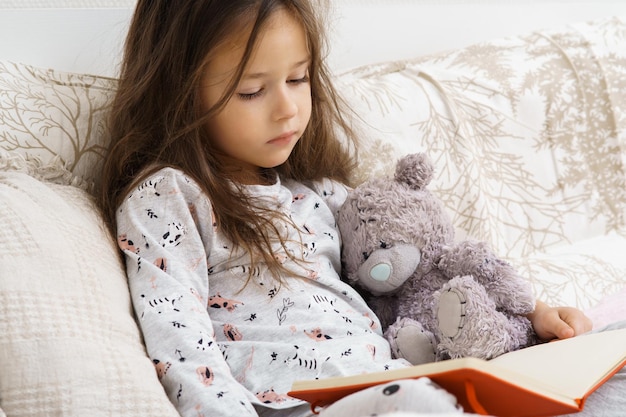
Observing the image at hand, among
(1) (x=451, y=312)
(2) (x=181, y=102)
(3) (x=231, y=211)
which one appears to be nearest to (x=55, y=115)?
(2) (x=181, y=102)

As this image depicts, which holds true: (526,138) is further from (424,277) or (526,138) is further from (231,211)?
(231,211)

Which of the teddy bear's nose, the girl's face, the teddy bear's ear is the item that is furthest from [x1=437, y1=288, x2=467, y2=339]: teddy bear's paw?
the girl's face

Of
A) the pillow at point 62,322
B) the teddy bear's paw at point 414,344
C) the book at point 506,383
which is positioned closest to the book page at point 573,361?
the book at point 506,383

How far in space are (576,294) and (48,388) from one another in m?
0.92

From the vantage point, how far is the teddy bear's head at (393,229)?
1129 mm

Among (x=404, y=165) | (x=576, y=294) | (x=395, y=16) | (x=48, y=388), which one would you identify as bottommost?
(x=576, y=294)

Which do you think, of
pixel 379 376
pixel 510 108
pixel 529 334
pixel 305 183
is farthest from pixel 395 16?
pixel 379 376

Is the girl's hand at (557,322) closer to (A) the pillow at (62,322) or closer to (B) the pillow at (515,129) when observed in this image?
(B) the pillow at (515,129)

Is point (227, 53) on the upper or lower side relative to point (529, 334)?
upper

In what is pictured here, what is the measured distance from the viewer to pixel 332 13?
4.83 ft

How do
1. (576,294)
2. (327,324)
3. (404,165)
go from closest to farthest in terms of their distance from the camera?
(327,324), (404,165), (576,294)

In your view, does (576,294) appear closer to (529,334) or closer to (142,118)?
(529,334)

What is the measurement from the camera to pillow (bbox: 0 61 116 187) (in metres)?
1.11

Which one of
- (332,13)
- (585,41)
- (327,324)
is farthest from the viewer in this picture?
(585,41)
